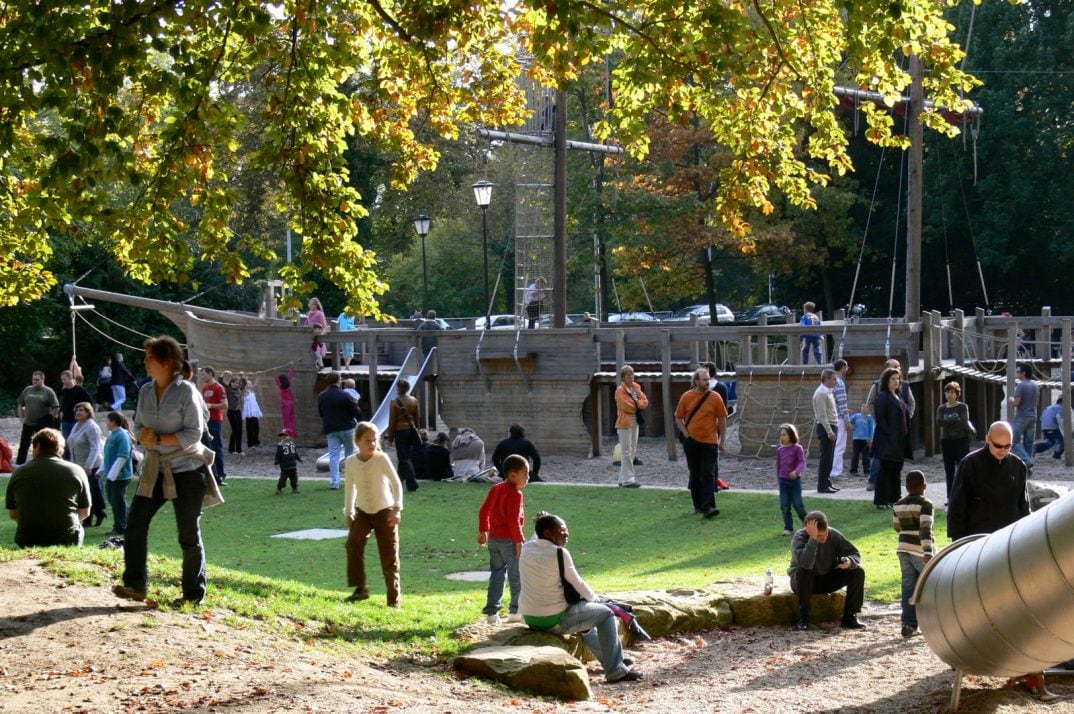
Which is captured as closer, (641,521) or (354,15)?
(354,15)

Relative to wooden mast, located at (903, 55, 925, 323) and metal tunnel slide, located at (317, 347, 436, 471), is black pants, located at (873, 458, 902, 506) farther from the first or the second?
metal tunnel slide, located at (317, 347, 436, 471)

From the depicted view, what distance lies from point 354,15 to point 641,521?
7.75 metres

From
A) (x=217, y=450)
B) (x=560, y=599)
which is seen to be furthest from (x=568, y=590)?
(x=217, y=450)

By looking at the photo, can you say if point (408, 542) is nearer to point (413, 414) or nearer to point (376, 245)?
point (413, 414)

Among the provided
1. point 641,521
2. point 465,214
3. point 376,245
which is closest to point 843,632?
point 641,521

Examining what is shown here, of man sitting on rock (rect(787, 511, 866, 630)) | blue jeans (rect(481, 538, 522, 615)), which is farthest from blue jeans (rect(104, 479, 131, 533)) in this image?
man sitting on rock (rect(787, 511, 866, 630))

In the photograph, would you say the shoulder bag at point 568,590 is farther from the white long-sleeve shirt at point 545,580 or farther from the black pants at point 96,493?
the black pants at point 96,493

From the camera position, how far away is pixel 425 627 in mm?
10695

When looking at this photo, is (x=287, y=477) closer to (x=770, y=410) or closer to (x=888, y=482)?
(x=770, y=410)

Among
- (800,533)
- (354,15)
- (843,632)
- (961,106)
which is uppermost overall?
(354,15)

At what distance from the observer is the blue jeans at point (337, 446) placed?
72.2ft

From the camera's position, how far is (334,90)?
12531 millimetres

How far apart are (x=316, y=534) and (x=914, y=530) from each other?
28.6 feet

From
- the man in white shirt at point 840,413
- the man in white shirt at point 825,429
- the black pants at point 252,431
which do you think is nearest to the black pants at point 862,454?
the man in white shirt at point 840,413
